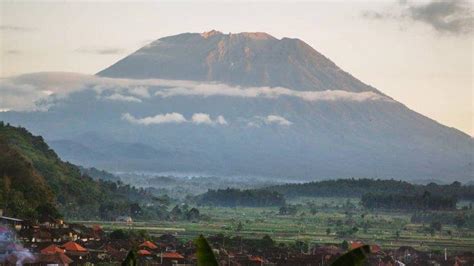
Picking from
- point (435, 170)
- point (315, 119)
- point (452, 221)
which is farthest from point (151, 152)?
point (452, 221)

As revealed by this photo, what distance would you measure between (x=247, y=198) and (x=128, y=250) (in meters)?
55.5

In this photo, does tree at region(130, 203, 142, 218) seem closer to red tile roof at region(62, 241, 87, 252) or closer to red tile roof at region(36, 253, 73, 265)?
red tile roof at region(62, 241, 87, 252)

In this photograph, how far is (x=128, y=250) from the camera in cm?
3434

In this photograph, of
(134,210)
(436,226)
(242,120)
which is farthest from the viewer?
(242,120)

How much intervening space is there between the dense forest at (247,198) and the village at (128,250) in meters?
38.6

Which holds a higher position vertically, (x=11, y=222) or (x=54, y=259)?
(x=11, y=222)

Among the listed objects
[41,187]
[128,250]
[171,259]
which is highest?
[41,187]

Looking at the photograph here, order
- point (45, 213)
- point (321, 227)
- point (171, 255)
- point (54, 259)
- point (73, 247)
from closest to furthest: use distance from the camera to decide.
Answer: point (54, 259), point (73, 247), point (171, 255), point (45, 213), point (321, 227)

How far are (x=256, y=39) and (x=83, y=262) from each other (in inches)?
4897

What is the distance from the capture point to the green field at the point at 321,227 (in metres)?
58.4

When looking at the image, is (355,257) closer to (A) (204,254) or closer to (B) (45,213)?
(A) (204,254)

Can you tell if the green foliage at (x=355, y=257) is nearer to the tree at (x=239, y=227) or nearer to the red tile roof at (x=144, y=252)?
the red tile roof at (x=144, y=252)

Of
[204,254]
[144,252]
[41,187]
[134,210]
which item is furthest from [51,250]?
[134,210]

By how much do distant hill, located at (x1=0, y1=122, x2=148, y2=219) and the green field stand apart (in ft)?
6.32
